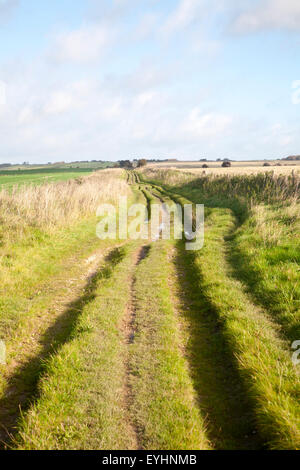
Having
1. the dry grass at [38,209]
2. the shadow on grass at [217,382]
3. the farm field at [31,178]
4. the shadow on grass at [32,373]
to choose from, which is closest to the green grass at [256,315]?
the shadow on grass at [217,382]

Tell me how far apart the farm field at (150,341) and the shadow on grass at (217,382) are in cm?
2

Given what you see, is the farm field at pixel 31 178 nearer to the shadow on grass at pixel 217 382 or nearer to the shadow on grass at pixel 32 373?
the shadow on grass at pixel 32 373

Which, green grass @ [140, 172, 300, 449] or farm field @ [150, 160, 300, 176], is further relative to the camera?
farm field @ [150, 160, 300, 176]

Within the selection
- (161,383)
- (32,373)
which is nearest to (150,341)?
(161,383)

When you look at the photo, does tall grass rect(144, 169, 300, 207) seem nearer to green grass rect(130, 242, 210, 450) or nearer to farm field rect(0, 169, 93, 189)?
green grass rect(130, 242, 210, 450)

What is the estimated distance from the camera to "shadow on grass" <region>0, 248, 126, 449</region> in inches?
175

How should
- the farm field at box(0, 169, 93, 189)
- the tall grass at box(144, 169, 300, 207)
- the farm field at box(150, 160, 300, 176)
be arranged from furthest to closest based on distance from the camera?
the farm field at box(0, 169, 93, 189), the farm field at box(150, 160, 300, 176), the tall grass at box(144, 169, 300, 207)

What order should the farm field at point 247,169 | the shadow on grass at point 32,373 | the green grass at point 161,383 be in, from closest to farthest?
the green grass at point 161,383
the shadow on grass at point 32,373
the farm field at point 247,169

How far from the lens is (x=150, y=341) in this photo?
5.96 metres

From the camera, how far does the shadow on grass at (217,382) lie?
405cm

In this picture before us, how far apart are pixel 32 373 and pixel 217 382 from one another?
3.52m

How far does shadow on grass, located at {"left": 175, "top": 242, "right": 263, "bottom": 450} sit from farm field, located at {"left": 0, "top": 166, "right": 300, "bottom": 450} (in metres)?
0.02

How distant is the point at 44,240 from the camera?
12.5m

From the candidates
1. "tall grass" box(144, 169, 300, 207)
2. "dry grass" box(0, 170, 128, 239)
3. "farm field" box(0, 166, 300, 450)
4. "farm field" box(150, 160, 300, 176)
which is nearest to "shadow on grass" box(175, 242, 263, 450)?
"farm field" box(0, 166, 300, 450)
